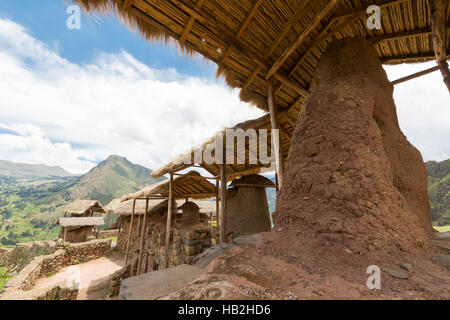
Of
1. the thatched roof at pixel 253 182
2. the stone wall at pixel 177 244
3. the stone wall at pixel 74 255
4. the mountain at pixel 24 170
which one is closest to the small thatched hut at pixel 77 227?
the stone wall at pixel 74 255

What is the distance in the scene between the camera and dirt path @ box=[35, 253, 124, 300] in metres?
7.69

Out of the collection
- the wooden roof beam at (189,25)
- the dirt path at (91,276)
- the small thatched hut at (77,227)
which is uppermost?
the wooden roof beam at (189,25)

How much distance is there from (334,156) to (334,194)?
426mm

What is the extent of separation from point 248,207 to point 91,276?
942cm

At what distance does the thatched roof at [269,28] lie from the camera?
2.86 m

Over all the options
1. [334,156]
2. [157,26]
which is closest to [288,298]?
[334,156]

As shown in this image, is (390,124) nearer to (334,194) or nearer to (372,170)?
(372,170)

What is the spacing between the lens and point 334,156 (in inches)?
76.8

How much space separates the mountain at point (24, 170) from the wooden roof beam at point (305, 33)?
126197 millimetres

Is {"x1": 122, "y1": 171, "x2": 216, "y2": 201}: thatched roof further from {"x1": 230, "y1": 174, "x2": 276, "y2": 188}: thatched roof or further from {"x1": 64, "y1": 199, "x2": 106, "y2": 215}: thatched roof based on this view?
{"x1": 64, "y1": 199, "x2": 106, "y2": 215}: thatched roof

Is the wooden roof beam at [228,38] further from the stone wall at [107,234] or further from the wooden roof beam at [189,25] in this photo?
the stone wall at [107,234]

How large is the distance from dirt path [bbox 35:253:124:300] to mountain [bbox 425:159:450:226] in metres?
22.2
